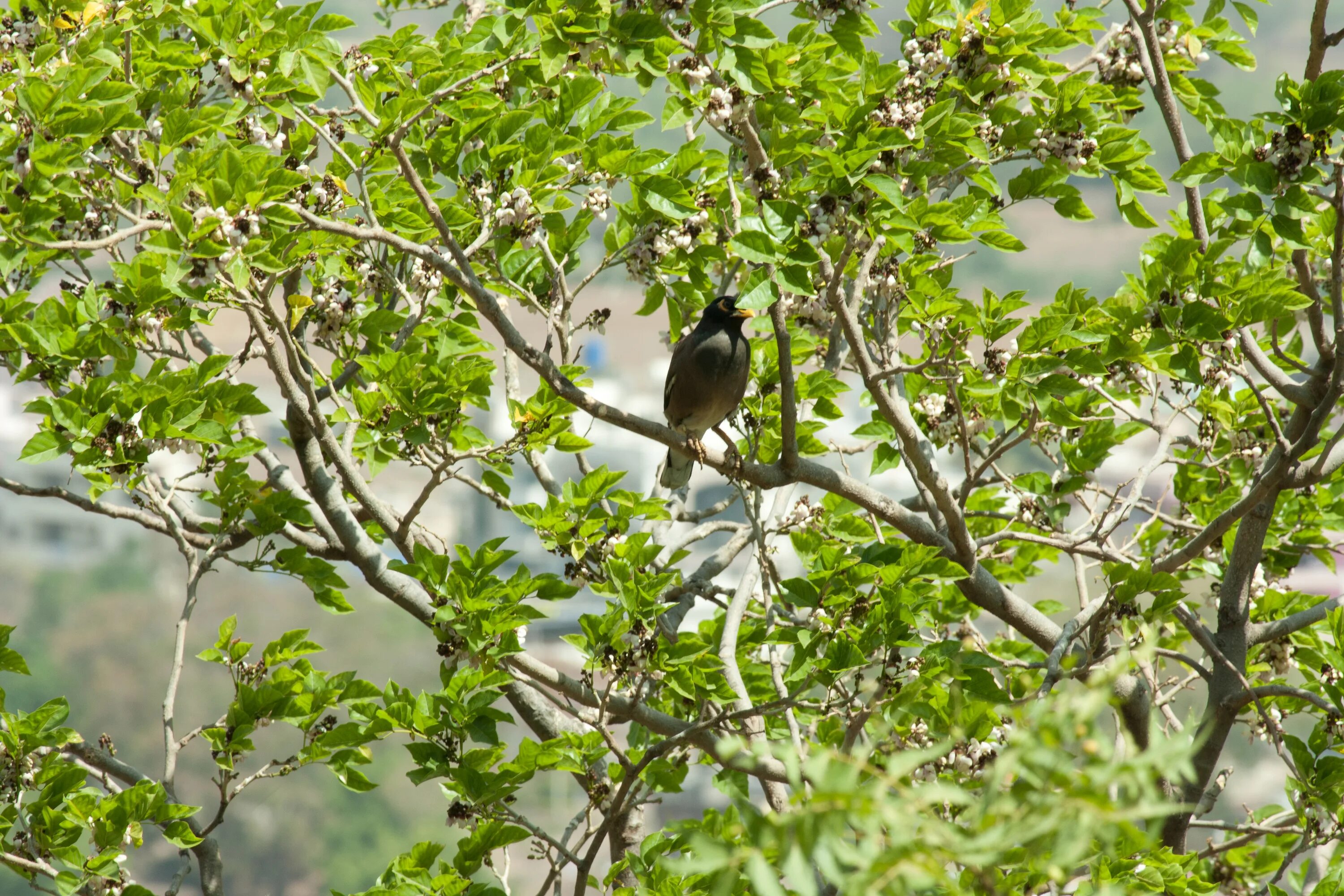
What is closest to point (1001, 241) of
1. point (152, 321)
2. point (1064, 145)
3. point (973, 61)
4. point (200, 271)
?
point (1064, 145)

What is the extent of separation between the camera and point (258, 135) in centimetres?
384

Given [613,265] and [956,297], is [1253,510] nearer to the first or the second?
[956,297]

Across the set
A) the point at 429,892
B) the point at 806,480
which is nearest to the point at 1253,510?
the point at 806,480

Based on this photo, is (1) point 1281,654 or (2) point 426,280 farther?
(1) point 1281,654

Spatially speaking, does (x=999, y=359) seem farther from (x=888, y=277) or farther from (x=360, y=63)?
(x=360, y=63)

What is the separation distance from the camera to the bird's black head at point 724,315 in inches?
186

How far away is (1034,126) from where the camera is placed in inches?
133

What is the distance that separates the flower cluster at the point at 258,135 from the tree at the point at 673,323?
0.07 feet


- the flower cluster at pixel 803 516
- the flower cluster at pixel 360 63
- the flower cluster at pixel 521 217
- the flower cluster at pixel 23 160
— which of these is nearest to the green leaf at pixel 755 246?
the flower cluster at pixel 521 217

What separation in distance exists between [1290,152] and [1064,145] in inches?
23.7

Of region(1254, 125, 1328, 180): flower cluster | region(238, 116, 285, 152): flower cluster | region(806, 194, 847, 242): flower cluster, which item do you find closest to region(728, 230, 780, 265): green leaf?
region(806, 194, 847, 242): flower cluster

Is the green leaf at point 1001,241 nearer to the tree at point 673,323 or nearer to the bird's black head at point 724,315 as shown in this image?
the tree at point 673,323

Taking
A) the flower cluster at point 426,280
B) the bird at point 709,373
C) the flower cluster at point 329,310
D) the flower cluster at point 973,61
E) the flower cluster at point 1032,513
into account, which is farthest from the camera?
the bird at point 709,373

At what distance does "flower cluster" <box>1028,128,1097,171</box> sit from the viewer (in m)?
3.34
